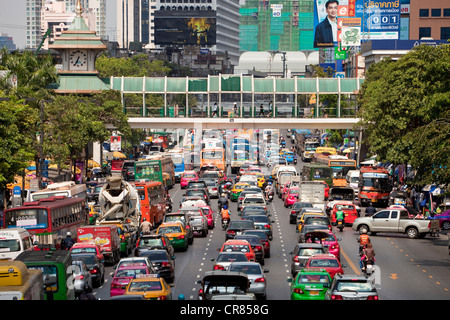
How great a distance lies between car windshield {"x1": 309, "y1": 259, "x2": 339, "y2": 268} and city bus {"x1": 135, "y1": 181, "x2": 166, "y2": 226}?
20.2m

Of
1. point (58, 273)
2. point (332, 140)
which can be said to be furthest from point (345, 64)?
point (58, 273)

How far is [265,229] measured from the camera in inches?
1757

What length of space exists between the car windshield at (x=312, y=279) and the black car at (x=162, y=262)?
661cm

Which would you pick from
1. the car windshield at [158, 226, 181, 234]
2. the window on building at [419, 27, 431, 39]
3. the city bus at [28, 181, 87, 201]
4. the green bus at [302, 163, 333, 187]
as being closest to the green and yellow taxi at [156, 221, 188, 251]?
the car windshield at [158, 226, 181, 234]

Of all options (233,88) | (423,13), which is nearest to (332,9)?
(423,13)

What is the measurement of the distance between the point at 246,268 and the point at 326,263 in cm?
301

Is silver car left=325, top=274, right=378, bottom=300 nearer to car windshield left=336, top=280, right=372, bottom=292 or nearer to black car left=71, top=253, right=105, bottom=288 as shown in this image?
car windshield left=336, top=280, right=372, bottom=292

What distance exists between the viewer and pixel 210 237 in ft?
159

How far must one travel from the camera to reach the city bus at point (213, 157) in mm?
85875

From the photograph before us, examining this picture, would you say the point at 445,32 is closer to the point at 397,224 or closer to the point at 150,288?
the point at 397,224

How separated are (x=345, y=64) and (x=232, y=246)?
115 m

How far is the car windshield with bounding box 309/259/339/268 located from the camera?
2975 centimetres

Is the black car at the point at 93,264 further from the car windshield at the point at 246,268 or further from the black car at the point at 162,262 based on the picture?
the car windshield at the point at 246,268
